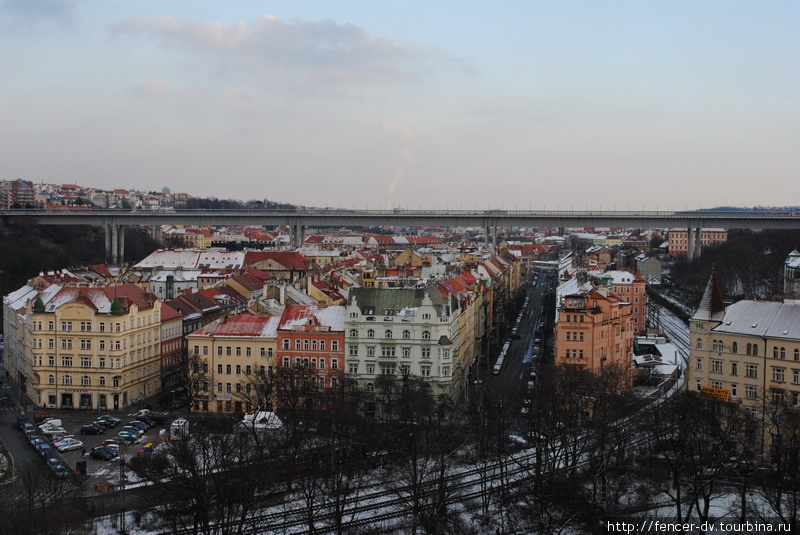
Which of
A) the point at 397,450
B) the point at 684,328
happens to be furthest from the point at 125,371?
the point at 684,328

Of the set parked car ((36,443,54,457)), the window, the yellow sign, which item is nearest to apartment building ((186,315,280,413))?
parked car ((36,443,54,457))

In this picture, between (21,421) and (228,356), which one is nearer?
(21,421)

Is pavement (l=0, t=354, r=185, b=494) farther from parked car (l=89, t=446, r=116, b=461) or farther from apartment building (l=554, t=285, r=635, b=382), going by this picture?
apartment building (l=554, t=285, r=635, b=382)

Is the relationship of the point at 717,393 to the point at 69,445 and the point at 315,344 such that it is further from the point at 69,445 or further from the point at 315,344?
the point at 69,445

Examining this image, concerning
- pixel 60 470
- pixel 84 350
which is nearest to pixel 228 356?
pixel 84 350

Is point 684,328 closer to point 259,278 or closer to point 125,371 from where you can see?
point 259,278

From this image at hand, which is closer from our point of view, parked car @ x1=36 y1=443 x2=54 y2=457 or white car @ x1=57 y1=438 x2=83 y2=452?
parked car @ x1=36 y1=443 x2=54 y2=457

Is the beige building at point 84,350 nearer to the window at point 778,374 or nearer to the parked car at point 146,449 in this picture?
the parked car at point 146,449
